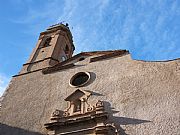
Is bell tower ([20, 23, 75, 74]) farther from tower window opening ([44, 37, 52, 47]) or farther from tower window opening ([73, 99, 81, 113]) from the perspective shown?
tower window opening ([73, 99, 81, 113])

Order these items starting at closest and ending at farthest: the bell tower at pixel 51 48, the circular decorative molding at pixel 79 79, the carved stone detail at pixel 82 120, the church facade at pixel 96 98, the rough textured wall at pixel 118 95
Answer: the rough textured wall at pixel 118 95 → the church facade at pixel 96 98 → the carved stone detail at pixel 82 120 → the circular decorative molding at pixel 79 79 → the bell tower at pixel 51 48

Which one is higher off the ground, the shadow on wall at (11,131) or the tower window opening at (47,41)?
the tower window opening at (47,41)

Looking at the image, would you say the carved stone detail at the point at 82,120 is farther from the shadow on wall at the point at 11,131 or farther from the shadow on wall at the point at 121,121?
the shadow on wall at the point at 11,131

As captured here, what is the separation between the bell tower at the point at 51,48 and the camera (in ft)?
50.1

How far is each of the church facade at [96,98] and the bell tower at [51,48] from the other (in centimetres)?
54

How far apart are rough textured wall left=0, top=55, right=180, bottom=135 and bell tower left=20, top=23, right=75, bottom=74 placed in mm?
1184

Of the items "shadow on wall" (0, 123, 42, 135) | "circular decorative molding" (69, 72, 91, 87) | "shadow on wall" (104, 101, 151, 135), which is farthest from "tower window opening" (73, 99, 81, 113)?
"shadow on wall" (0, 123, 42, 135)

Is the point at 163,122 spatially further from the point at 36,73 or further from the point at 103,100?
the point at 36,73

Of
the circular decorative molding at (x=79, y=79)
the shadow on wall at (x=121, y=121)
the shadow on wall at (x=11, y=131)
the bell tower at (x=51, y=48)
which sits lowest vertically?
the shadow on wall at (x=121, y=121)

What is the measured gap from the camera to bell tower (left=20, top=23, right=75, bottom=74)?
50.1 feet

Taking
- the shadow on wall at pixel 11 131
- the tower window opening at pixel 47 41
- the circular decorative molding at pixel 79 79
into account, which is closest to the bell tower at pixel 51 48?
the tower window opening at pixel 47 41

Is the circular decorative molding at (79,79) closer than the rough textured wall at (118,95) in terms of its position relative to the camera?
No

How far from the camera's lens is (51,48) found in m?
16.3

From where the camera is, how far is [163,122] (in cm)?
870
